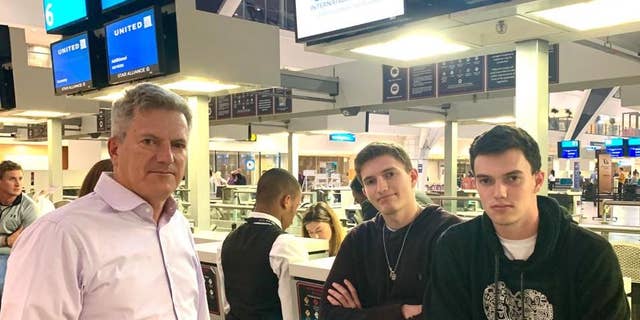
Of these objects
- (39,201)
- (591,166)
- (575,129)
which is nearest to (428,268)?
(39,201)

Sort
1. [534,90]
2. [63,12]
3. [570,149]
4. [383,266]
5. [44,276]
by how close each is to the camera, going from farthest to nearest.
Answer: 1. [570,149]
2. [63,12]
3. [534,90]
4. [383,266]
5. [44,276]

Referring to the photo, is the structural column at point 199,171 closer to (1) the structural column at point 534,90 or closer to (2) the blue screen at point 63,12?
(2) the blue screen at point 63,12

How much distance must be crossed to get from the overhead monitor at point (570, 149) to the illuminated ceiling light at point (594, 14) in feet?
57.3

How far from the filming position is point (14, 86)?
6441mm

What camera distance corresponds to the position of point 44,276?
1.39 meters

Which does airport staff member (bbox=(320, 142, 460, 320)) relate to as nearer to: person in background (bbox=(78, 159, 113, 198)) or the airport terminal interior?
the airport terminal interior

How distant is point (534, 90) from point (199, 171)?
3284 mm

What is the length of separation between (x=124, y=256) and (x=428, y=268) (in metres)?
1.04

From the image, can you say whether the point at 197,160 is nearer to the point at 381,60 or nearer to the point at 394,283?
the point at 381,60

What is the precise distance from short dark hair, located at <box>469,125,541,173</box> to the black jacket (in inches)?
14.7

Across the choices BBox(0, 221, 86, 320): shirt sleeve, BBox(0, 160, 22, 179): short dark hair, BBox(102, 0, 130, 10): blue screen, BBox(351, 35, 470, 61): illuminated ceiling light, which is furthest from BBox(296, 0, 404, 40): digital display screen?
BBox(0, 160, 22, 179): short dark hair

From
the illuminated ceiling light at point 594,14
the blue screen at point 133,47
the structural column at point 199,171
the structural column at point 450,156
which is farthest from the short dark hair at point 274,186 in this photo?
the structural column at point 450,156

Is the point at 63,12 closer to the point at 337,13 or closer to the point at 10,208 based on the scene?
the point at 10,208

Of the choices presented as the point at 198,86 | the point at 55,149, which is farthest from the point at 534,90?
the point at 55,149
